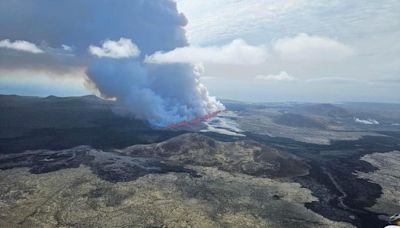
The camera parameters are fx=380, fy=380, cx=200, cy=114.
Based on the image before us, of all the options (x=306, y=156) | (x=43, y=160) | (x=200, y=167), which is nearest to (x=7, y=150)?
(x=43, y=160)

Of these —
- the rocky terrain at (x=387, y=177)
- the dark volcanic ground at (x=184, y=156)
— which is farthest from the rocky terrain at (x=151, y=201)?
the rocky terrain at (x=387, y=177)

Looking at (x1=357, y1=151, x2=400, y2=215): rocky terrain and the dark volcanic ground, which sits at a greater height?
the dark volcanic ground

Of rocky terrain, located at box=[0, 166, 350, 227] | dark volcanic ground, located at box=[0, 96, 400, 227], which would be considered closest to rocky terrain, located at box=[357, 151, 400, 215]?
dark volcanic ground, located at box=[0, 96, 400, 227]

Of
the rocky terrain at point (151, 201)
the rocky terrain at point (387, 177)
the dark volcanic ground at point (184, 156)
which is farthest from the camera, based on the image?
the dark volcanic ground at point (184, 156)

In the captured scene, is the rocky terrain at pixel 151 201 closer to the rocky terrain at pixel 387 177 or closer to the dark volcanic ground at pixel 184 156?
the dark volcanic ground at pixel 184 156

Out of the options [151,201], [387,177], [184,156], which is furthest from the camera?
[184,156]

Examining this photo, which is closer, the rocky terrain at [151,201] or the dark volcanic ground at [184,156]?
the rocky terrain at [151,201]

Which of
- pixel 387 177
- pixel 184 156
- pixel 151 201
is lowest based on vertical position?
pixel 387 177

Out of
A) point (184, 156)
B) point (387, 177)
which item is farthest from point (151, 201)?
point (387, 177)

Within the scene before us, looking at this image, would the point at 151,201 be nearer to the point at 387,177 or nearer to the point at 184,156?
the point at 184,156

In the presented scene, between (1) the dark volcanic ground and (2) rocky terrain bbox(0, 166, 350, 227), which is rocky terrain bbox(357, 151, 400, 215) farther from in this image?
(2) rocky terrain bbox(0, 166, 350, 227)

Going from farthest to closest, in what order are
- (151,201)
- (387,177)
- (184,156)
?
(184,156) → (387,177) → (151,201)
